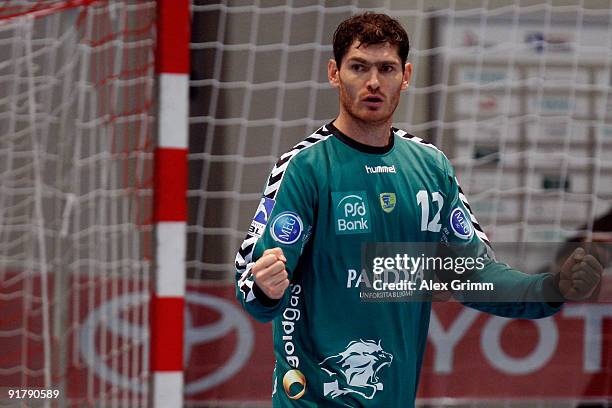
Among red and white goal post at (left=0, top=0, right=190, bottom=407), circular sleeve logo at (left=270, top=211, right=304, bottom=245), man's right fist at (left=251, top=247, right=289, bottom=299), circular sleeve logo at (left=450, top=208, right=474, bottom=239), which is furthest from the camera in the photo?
red and white goal post at (left=0, top=0, right=190, bottom=407)

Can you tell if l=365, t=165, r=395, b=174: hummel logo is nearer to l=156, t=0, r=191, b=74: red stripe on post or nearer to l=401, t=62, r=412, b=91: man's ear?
l=401, t=62, r=412, b=91: man's ear

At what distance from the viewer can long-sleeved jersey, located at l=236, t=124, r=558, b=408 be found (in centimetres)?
267

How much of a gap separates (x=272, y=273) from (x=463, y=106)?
3.30m

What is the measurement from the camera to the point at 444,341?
5.45 meters

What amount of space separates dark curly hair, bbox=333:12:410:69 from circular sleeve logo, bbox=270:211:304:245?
420mm

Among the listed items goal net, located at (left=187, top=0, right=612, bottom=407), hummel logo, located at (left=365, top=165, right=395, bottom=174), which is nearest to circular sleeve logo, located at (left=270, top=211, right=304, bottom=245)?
hummel logo, located at (left=365, top=165, right=395, bottom=174)

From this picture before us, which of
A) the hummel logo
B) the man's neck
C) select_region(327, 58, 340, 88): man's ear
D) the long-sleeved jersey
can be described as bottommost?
the long-sleeved jersey

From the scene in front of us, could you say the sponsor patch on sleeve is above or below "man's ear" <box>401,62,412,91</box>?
below

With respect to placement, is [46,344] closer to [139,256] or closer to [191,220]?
[139,256]

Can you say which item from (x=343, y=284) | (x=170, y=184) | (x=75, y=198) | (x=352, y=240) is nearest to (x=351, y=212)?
(x=352, y=240)

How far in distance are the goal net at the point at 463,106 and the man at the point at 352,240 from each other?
7.71 feet

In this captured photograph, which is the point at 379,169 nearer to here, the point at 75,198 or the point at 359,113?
the point at 359,113

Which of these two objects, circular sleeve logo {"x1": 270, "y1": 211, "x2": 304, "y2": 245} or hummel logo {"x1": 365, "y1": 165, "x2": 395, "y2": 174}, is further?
hummel logo {"x1": 365, "y1": 165, "x2": 395, "y2": 174}

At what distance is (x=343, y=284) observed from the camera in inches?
106
